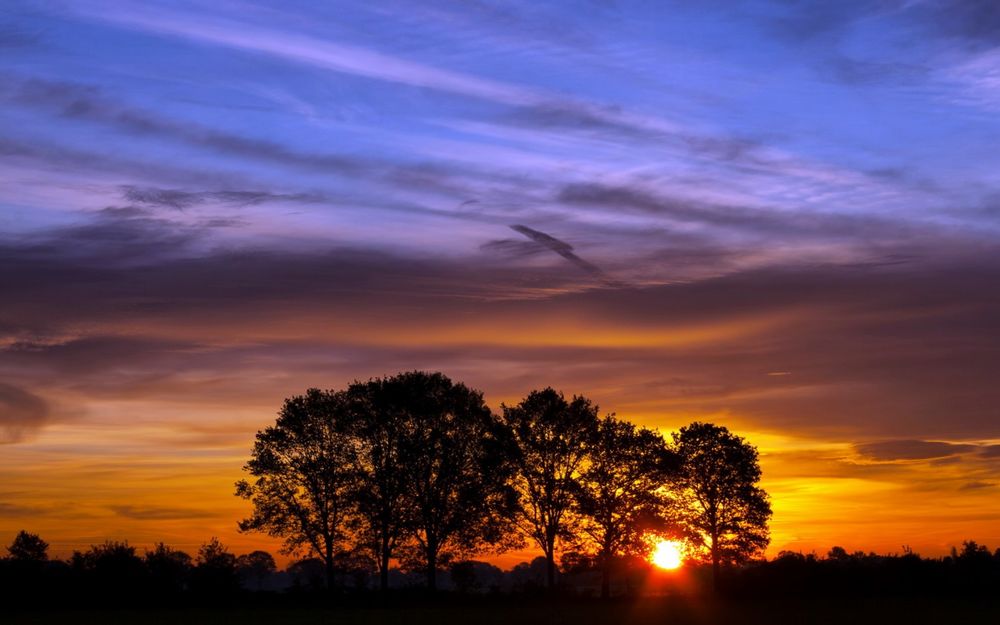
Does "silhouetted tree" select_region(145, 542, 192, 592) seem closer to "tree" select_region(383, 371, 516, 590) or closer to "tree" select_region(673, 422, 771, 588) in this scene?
"tree" select_region(383, 371, 516, 590)

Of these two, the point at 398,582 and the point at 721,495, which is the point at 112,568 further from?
the point at 721,495

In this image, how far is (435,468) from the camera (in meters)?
96.8

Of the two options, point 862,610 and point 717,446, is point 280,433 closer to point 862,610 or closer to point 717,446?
point 717,446

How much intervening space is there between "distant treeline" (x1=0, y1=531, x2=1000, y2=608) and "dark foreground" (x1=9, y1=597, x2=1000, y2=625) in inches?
232

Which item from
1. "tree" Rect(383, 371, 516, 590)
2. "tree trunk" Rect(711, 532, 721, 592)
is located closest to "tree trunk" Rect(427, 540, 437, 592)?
"tree" Rect(383, 371, 516, 590)

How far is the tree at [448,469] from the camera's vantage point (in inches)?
3757

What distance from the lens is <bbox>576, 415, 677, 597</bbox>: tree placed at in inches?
3824

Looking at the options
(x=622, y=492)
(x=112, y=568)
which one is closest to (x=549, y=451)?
(x=622, y=492)

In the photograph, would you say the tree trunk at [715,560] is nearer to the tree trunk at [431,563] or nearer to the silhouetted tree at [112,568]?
the tree trunk at [431,563]

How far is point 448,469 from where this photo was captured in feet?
317

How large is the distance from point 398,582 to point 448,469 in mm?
13123

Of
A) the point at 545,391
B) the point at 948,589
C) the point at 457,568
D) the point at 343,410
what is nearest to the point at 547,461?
the point at 545,391

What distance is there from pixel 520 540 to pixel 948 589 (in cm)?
3764

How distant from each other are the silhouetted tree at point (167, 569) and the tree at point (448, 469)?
2061 cm
